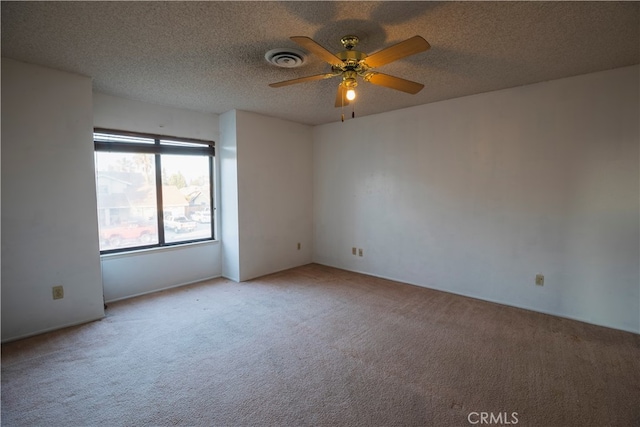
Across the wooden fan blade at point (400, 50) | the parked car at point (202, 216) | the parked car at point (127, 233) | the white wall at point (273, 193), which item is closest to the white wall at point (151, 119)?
the white wall at point (273, 193)

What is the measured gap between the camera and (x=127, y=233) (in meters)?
3.72

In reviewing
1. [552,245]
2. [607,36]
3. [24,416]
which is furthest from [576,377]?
[24,416]

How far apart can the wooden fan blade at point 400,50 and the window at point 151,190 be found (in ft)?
9.90

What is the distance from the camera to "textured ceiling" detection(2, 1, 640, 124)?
6.06 feet

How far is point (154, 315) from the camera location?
3178mm

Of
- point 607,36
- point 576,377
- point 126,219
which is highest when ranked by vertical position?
point 607,36

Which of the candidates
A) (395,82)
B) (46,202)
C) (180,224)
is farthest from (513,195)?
(46,202)

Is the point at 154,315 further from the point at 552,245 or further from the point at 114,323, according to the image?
the point at 552,245

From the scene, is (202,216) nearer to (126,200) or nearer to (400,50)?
(126,200)

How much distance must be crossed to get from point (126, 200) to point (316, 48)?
3.10 m

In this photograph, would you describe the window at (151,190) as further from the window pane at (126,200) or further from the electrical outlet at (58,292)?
the electrical outlet at (58,292)

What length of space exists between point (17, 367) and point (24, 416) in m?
0.70

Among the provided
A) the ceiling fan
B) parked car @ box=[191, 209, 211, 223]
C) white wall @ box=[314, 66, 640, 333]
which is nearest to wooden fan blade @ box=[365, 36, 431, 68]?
the ceiling fan

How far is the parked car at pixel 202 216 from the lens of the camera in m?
4.36
